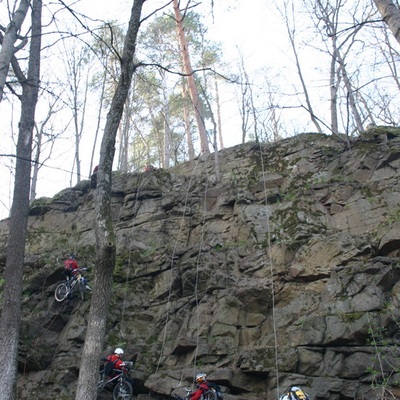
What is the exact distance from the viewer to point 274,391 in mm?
8117

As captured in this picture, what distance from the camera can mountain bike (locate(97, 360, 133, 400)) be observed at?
8922 mm

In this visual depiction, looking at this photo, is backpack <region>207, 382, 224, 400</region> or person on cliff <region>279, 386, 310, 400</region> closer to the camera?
person on cliff <region>279, 386, 310, 400</region>

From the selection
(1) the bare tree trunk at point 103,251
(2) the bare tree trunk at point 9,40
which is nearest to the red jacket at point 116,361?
(1) the bare tree trunk at point 103,251

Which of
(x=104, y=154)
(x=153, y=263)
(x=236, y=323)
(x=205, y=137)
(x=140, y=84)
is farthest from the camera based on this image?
(x=140, y=84)

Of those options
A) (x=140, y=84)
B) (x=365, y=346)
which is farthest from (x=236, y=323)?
(x=140, y=84)

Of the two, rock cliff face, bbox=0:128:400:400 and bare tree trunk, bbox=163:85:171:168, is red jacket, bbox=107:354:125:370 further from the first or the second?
bare tree trunk, bbox=163:85:171:168

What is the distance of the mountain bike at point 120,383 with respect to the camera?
8922 mm

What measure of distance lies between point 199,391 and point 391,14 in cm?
675

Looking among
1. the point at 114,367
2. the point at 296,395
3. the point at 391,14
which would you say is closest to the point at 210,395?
the point at 296,395

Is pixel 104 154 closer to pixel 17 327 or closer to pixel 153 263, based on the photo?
pixel 17 327

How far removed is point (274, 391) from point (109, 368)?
10.8 feet

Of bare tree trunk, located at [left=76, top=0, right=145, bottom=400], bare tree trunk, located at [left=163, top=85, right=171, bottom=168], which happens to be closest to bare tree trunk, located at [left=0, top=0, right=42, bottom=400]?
bare tree trunk, located at [left=76, top=0, right=145, bottom=400]

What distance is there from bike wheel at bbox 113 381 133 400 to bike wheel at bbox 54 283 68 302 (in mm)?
3158

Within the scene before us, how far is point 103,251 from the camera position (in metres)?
6.24
